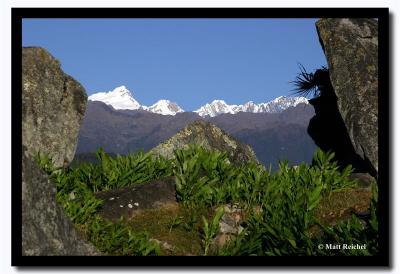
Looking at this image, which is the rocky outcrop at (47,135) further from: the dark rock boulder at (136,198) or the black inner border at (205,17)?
the dark rock boulder at (136,198)

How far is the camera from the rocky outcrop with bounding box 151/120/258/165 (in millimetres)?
18438

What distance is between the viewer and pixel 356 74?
13445 millimetres

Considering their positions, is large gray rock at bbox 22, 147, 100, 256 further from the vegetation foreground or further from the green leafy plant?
the green leafy plant

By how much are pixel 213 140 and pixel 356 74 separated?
20.7ft

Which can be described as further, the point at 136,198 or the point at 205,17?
the point at 136,198

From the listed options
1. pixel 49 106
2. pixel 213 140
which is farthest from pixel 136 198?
pixel 213 140

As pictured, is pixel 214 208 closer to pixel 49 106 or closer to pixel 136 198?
pixel 136 198

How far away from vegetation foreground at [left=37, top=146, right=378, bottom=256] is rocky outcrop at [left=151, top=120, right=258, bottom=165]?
5.68 m

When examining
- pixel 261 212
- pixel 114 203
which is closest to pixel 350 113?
pixel 261 212

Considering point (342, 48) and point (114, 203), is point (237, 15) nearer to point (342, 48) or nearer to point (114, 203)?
point (114, 203)

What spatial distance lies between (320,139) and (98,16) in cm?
1003

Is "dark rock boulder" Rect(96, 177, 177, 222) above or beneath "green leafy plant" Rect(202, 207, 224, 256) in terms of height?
above

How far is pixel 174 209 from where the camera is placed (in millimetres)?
11102

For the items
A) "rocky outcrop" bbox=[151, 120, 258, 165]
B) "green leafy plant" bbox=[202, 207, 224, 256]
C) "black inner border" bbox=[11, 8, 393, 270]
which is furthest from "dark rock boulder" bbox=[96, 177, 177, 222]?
"rocky outcrop" bbox=[151, 120, 258, 165]
